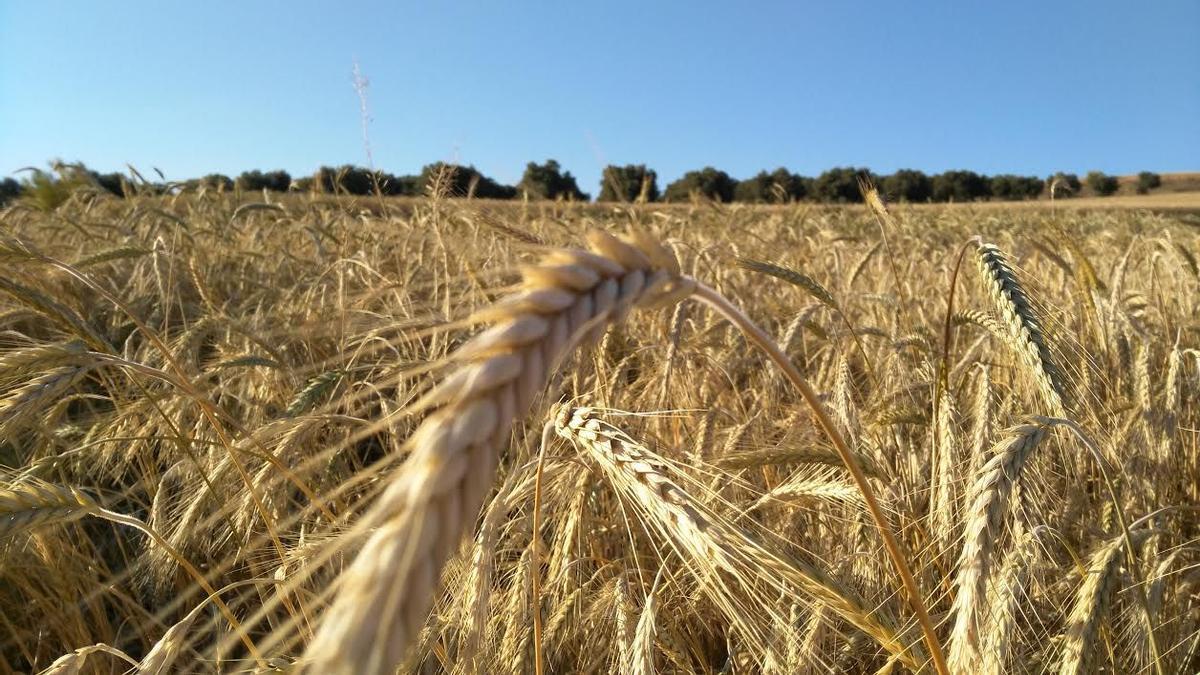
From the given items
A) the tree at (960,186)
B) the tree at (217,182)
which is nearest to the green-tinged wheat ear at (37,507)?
the tree at (217,182)

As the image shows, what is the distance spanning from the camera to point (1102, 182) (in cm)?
4109

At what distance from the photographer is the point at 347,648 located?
427 millimetres

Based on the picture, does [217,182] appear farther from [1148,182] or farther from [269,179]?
[1148,182]

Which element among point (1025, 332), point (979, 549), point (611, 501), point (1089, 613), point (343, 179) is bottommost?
point (611, 501)

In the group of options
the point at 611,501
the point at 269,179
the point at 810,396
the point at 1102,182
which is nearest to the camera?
the point at 810,396

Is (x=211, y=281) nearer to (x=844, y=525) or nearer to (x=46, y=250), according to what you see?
(x=46, y=250)

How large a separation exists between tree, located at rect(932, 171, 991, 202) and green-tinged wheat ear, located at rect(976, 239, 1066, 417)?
1805 inches


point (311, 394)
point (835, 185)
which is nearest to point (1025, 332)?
point (311, 394)

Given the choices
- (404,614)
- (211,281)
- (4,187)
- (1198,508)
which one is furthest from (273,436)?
(4,187)

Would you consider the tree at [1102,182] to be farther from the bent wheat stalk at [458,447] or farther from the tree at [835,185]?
the bent wheat stalk at [458,447]

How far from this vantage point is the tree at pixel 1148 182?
44.5 meters

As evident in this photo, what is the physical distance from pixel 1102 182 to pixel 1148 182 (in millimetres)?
7005

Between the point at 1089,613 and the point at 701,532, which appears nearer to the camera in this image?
the point at 701,532

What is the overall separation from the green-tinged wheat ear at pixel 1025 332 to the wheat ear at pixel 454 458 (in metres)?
1.01
